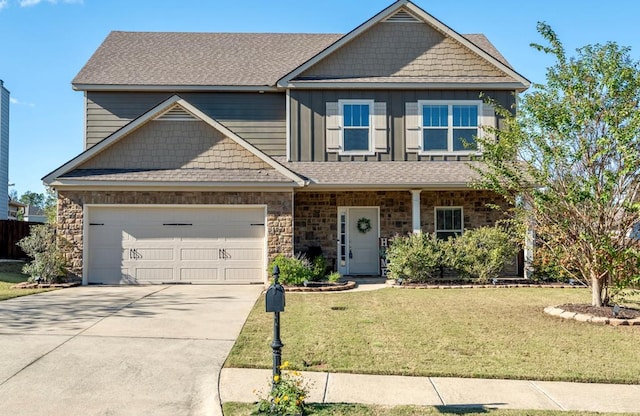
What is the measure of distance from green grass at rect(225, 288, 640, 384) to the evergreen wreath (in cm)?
508

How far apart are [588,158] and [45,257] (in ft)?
42.1

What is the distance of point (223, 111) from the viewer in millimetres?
16500

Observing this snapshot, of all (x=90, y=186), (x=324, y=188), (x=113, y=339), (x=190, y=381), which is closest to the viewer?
(x=190, y=381)

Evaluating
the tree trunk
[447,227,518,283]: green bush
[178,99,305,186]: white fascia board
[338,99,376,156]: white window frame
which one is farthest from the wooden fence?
the tree trunk

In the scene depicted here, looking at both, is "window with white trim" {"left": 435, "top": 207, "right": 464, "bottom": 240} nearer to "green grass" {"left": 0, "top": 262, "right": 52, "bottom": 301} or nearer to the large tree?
the large tree

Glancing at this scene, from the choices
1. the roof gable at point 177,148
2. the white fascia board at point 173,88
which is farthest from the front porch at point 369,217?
the white fascia board at point 173,88

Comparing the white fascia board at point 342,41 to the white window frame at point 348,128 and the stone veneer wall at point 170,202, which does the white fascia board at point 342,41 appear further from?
the stone veneer wall at point 170,202

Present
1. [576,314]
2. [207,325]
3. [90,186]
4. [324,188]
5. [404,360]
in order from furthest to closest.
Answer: [324,188] < [90,186] < [576,314] < [207,325] < [404,360]

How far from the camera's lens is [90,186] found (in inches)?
526

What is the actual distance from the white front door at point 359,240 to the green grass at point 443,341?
4941 mm

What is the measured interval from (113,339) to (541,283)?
1143cm

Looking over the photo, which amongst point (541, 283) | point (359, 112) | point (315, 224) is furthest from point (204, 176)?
point (541, 283)

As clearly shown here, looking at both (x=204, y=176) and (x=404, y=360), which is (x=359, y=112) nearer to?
(x=204, y=176)

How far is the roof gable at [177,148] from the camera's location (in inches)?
544
